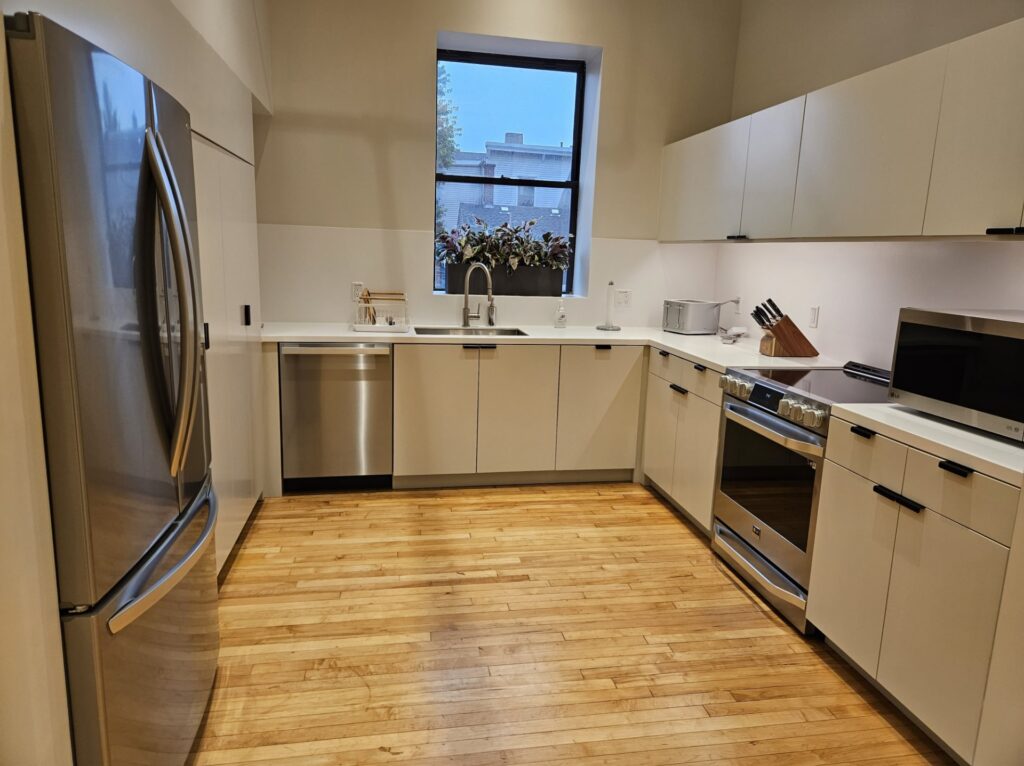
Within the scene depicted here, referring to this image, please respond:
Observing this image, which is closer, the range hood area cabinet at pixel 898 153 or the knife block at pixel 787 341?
the range hood area cabinet at pixel 898 153

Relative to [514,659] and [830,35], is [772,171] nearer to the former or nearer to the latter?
[830,35]

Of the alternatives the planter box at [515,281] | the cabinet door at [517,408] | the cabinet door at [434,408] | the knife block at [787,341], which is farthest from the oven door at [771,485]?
the planter box at [515,281]

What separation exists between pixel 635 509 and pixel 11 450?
3.06 metres

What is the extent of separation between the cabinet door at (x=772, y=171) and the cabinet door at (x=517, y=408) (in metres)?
1.24

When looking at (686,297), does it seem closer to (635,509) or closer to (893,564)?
(635,509)

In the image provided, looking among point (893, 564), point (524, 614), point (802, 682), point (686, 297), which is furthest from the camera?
point (686, 297)

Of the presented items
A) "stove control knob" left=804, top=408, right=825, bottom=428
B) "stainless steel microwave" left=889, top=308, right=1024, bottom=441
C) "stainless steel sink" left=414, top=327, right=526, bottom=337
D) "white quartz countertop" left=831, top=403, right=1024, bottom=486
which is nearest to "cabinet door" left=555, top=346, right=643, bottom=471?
"stainless steel sink" left=414, top=327, right=526, bottom=337

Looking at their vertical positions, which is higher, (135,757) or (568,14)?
(568,14)

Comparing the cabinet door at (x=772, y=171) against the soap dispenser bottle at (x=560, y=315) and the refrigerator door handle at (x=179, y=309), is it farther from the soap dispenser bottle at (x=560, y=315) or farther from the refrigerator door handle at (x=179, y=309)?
the refrigerator door handle at (x=179, y=309)

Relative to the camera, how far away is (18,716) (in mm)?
1186

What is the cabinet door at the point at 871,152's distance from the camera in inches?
90.3

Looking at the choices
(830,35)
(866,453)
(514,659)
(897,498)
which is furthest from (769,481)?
(830,35)

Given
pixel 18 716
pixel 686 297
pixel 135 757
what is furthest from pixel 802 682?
pixel 686 297

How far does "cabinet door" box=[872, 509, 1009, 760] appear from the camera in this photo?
1748 millimetres
